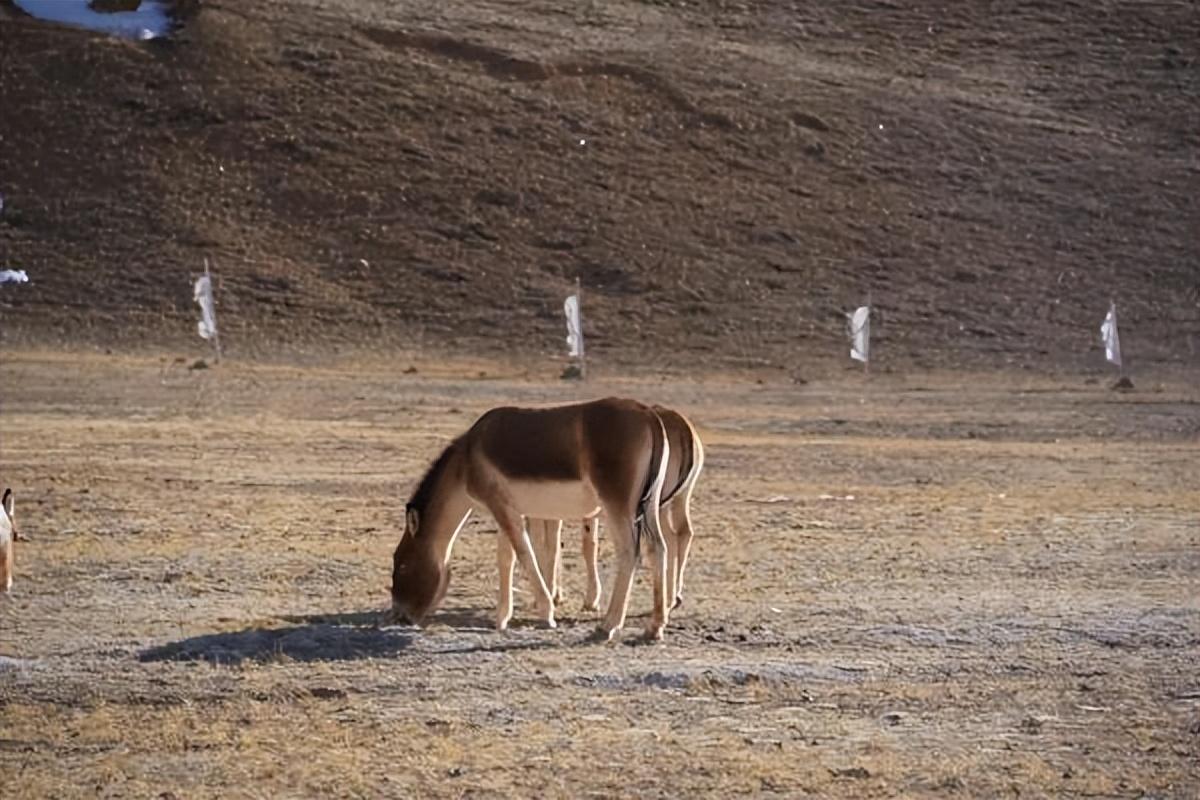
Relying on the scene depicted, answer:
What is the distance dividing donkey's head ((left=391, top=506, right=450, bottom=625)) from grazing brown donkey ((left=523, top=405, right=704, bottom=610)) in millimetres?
376

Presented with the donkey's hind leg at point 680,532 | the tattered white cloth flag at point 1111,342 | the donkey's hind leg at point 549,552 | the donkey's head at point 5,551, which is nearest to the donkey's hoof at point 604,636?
the donkey's hind leg at point 680,532

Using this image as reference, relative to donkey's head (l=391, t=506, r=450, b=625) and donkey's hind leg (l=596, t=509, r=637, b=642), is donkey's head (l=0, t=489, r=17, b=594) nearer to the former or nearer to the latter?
donkey's head (l=391, t=506, r=450, b=625)

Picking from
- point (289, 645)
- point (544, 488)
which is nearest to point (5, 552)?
point (289, 645)

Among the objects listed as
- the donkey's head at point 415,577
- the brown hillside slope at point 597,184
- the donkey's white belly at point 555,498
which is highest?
the brown hillside slope at point 597,184

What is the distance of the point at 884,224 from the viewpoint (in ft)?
190

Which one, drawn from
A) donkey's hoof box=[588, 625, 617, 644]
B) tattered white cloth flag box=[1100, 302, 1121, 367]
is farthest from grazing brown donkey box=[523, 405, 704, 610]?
tattered white cloth flag box=[1100, 302, 1121, 367]

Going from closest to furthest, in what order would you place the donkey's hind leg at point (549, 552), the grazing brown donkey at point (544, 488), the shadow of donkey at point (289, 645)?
1. the shadow of donkey at point (289, 645)
2. the grazing brown donkey at point (544, 488)
3. the donkey's hind leg at point (549, 552)

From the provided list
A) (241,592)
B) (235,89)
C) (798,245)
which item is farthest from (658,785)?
(235,89)

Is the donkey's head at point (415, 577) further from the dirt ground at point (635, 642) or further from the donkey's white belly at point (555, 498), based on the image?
the donkey's white belly at point (555, 498)

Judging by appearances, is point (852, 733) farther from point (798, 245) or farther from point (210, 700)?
point (798, 245)

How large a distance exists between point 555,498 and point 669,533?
115cm

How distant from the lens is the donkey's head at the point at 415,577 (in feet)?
45.8

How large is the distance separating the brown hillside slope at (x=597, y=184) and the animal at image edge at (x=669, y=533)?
3293 cm

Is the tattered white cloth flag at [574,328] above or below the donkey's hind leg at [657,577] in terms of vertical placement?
above
